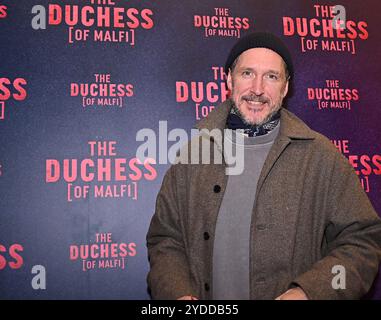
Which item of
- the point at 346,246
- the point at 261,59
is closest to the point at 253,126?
the point at 261,59

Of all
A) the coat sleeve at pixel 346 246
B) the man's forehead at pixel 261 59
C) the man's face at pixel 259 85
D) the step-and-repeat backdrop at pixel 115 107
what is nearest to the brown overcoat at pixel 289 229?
the coat sleeve at pixel 346 246

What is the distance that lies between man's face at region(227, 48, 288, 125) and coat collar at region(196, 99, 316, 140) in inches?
2.8

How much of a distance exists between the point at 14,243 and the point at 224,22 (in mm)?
1610

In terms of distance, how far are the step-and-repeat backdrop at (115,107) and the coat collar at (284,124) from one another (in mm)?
340

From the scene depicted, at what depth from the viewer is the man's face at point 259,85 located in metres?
1.52

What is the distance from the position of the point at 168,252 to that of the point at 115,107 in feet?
2.82

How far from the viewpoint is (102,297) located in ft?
5.89

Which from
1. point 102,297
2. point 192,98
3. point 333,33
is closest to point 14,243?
point 102,297

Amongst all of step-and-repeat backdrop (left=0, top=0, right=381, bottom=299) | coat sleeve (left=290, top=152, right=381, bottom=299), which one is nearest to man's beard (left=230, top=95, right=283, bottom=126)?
coat sleeve (left=290, top=152, right=381, bottom=299)

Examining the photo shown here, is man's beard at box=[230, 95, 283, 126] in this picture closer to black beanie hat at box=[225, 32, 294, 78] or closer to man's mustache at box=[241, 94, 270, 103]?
man's mustache at box=[241, 94, 270, 103]

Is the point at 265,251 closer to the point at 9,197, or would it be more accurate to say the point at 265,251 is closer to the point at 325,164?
the point at 325,164

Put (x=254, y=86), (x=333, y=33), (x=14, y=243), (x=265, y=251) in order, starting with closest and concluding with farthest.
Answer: (x=265, y=251), (x=254, y=86), (x=14, y=243), (x=333, y=33)

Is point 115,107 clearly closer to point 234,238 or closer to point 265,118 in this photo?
point 265,118

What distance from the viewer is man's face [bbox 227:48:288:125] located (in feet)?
4.99
